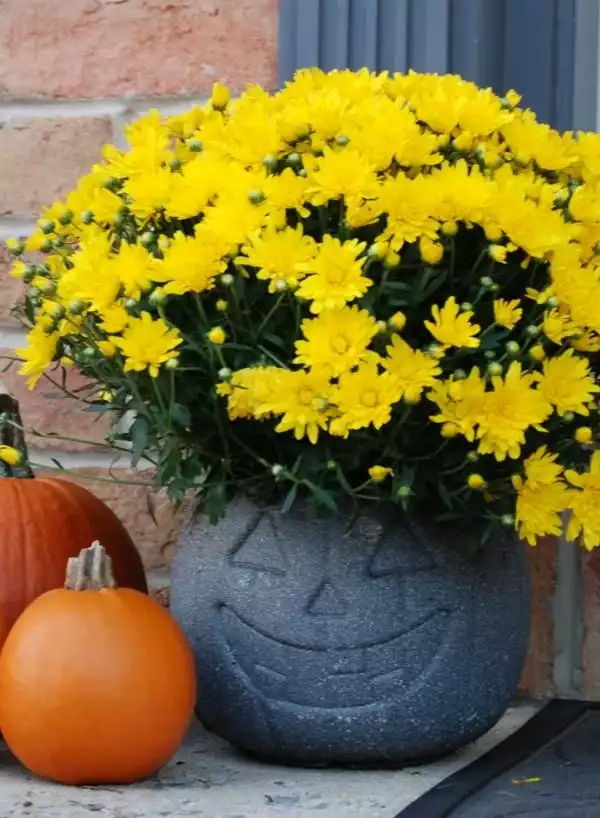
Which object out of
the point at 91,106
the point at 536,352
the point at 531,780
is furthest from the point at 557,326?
the point at 91,106

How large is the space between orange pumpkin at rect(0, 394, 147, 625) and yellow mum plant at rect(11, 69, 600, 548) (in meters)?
0.19

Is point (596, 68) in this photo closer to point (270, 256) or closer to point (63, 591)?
point (270, 256)

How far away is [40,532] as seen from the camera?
1.15 metres

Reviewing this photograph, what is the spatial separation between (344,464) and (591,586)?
46 centimetres

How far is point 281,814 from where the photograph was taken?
2.97 ft

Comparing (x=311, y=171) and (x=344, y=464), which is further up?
(x=311, y=171)

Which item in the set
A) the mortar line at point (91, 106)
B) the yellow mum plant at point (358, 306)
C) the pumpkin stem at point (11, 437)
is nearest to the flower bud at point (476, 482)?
the yellow mum plant at point (358, 306)

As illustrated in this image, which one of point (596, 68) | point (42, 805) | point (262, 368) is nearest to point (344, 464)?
point (262, 368)

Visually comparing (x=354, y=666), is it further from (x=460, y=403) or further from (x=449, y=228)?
(x=449, y=228)

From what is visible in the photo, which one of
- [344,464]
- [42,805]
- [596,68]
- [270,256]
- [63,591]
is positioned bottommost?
[42,805]

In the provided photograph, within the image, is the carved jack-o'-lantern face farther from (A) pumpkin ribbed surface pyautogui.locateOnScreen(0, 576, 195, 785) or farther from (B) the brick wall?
(B) the brick wall

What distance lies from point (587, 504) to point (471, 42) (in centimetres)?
57

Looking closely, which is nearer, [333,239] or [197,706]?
[333,239]

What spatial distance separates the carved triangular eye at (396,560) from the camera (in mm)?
985
